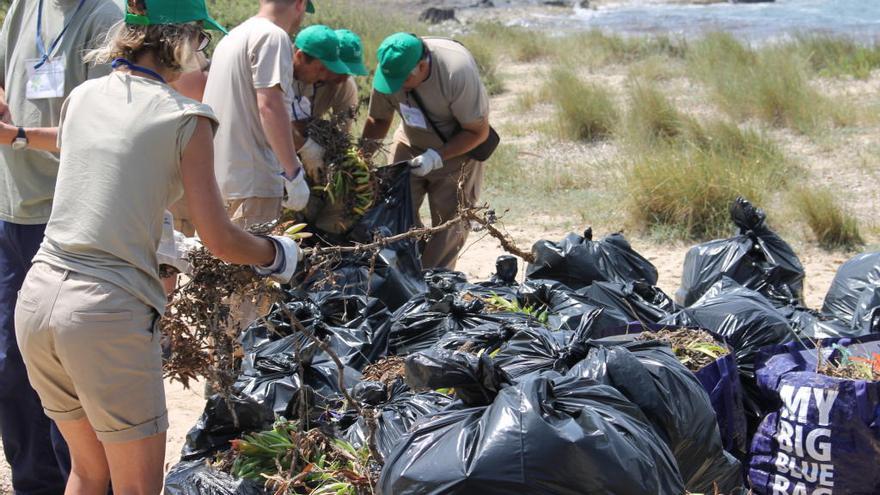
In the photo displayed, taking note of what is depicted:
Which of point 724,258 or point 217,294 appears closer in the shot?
point 217,294

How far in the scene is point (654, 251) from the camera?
5.71 m

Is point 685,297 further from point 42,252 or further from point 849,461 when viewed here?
point 42,252

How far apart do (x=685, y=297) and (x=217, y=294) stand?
227 centimetres

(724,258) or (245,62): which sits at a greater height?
(245,62)

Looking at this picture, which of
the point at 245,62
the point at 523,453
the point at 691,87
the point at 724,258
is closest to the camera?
the point at 523,453

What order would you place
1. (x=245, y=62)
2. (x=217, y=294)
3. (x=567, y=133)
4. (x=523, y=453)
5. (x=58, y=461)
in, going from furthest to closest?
(x=567, y=133)
(x=245, y=62)
(x=58, y=461)
(x=217, y=294)
(x=523, y=453)

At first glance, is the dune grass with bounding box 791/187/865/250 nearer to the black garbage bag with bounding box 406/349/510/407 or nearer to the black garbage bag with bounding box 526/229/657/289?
the black garbage bag with bounding box 526/229/657/289

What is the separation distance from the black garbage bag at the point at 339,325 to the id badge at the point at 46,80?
3.07 ft

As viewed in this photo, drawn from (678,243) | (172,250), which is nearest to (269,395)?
(172,250)

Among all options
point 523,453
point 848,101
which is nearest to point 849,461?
point 523,453

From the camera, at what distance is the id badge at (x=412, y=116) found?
4.67 meters

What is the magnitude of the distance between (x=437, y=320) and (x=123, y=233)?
1309 mm

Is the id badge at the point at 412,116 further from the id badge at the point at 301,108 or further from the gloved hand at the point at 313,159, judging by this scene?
the gloved hand at the point at 313,159

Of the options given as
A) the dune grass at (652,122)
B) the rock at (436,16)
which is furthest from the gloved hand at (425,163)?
the rock at (436,16)
